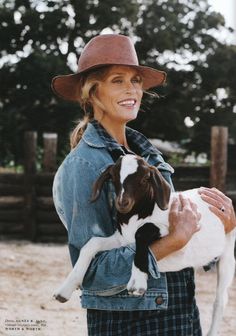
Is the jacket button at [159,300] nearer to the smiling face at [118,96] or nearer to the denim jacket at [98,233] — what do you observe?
the denim jacket at [98,233]

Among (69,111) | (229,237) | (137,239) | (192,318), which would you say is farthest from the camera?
(69,111)

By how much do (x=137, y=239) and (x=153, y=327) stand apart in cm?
36

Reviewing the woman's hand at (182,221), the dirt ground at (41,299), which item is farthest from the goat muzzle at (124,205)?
the dirt ground at (41,299)

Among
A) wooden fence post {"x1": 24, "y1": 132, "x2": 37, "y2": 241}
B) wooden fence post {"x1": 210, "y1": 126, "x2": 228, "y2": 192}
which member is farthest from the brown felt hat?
wooden fence post {"x1": 24, "y1": 132, "x2": 37, "y2": 241}

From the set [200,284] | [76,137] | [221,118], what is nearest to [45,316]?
[200,284]

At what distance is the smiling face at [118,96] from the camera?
7.76ft

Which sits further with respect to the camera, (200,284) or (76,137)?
(200,284)

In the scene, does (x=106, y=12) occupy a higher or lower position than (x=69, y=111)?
higher

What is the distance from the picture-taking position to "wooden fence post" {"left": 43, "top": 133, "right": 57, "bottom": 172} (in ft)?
36.8

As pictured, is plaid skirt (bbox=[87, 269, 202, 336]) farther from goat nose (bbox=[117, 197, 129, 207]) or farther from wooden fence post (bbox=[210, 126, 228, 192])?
wooden fence post (bbox=[210, 126, 228, 192])

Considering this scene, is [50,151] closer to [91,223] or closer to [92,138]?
[92,138]

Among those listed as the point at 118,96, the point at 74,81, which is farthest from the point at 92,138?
the point at 74,81

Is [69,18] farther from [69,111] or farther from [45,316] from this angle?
[45,316]

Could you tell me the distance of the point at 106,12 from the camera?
2539 cm
